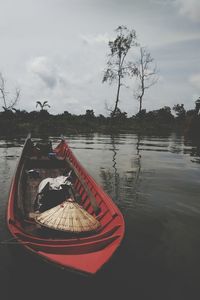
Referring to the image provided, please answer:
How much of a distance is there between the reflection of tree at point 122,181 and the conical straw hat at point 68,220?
4.25 m

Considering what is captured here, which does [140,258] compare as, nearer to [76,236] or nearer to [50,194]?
[76,236]

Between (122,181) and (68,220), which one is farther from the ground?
(68,220)

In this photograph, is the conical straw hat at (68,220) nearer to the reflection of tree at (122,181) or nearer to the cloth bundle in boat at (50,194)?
the cloth bundle in boat at (50,194)

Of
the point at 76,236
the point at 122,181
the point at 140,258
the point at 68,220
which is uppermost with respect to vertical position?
the point at 68,220

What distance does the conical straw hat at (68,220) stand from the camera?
589 cm

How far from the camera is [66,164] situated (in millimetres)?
13820

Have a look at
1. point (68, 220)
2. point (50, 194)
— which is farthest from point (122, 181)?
point (68, 220)

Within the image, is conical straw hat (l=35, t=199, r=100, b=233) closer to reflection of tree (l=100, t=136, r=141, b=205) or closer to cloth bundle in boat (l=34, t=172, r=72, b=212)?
cloth bundle in boat (l=34, t=172, r=72, b=212)

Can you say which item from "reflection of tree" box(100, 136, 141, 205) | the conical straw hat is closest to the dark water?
"reflection of tree" box(100, 136, 141, 205)

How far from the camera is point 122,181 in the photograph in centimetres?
1355

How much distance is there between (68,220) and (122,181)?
777cm

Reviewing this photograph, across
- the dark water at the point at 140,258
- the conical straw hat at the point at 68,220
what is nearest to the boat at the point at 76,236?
the conical straw hat at the point at 68,220

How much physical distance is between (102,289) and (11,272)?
5.97 feet

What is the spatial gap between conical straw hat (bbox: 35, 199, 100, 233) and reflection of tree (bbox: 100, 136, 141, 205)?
425 centimetres
